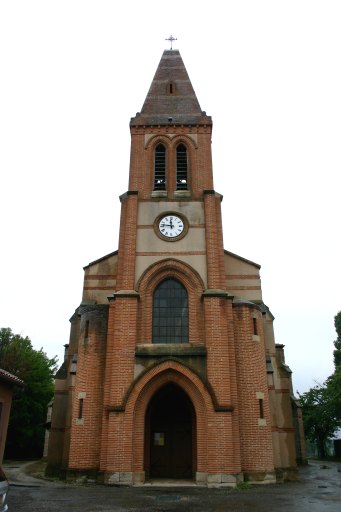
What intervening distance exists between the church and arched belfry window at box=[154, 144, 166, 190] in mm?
60

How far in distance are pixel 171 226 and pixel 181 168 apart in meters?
3.93

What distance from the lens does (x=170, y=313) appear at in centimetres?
1953

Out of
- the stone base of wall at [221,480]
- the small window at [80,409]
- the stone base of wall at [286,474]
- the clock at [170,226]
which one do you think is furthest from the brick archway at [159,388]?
the clock at [170,226]

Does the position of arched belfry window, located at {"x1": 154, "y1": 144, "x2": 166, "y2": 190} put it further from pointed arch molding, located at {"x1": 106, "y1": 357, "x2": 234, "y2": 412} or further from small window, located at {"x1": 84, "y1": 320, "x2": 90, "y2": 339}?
pointed arch molding, located at {"x1": 106, "y1": 357, "x2": 234, "y2": 412}

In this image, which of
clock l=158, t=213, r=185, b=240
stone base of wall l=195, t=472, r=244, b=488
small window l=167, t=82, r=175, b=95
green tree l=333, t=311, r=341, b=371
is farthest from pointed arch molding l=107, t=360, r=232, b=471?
green tree l=333, t=311, r=341, b=371

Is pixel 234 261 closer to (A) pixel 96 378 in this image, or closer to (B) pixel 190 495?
(A) pixel 96 378

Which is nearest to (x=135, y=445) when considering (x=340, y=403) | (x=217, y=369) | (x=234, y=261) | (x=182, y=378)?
(x=182, y=378)

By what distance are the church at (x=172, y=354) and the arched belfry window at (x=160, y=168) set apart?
0.06 m

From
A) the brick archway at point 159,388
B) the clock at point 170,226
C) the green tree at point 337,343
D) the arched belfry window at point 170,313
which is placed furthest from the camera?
the green tree at point 337,343

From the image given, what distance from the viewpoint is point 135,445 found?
Answer: 55.1ft

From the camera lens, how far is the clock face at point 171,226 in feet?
69.4

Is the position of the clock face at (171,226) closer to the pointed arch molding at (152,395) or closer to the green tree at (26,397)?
the pointed arch molding at (152,395)

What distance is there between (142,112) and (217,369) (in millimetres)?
15469

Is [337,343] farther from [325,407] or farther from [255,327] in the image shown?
[255,327]
